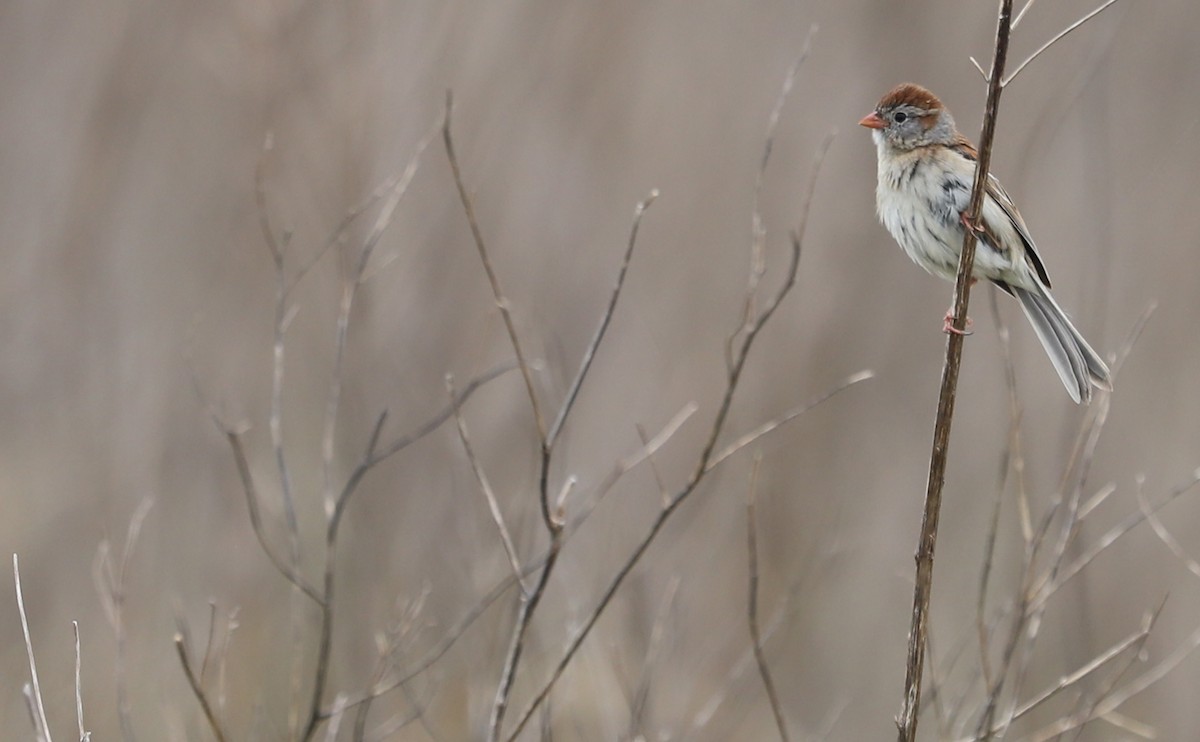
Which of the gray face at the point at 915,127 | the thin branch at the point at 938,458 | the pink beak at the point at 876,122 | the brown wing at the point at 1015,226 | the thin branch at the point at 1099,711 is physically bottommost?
the thin branch at the point at 1099,711

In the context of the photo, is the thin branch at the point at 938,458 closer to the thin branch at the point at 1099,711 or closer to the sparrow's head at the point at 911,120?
the thin branch at the point at 1099,711

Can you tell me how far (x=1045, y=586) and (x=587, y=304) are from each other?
4.05 meters

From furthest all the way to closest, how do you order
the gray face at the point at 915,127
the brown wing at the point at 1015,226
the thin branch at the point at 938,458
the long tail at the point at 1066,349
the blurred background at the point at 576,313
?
the blurred background at the point at 576,313 < the gray face at the point at 915,127 < the brown wing at the point at 1015,226 < the long tail at the point at 1066,349 < the thin branch at the point at 938,458

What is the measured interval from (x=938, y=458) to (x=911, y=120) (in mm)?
1740

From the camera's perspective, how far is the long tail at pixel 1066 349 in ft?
9.52

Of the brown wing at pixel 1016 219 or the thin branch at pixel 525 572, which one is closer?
the thin branch at pixel 525 572

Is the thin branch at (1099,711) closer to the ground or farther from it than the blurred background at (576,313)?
closer to the ground

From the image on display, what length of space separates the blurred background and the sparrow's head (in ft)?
7.52

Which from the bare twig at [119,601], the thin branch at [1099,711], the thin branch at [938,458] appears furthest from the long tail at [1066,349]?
the bare twig at [119,601]

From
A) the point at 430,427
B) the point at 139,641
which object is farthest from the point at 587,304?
the point at 430,427

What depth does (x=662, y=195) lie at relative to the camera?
869 centimetres

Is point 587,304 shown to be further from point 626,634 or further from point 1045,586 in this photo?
point 1045,586

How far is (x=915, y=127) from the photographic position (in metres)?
3.54

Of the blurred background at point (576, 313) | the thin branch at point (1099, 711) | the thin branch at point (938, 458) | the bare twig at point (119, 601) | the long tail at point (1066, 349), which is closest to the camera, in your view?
the thin branch at point (938, 458)
